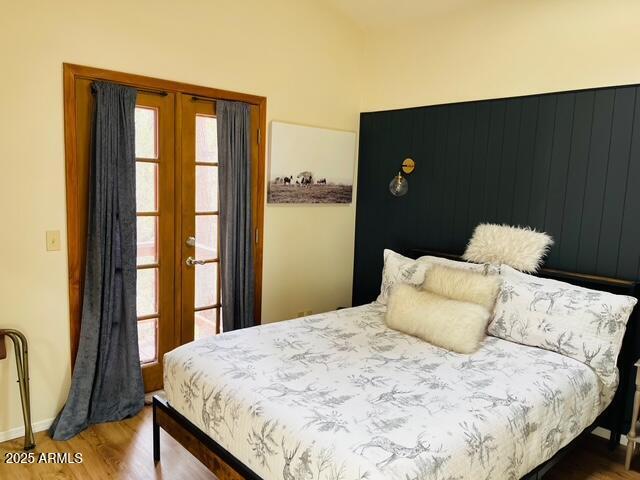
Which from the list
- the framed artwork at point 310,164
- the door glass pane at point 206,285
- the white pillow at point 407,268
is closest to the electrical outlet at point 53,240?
the door glass pane at point 206,285

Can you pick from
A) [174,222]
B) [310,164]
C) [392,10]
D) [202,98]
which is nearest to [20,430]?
[174,222]

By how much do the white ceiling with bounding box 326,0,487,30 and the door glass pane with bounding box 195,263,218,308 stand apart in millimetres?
2261

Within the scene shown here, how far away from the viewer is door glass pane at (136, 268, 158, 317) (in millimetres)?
3139

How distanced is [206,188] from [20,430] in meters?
1.79

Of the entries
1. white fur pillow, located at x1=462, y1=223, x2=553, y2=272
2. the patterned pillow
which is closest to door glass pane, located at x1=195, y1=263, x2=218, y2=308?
white fur pillow, located at x1=462, y1=223, x2=553, y2=272

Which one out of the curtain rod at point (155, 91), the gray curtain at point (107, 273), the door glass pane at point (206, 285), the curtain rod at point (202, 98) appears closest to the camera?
the gray curtain at point (107, 273)

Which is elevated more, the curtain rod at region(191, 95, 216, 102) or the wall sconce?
the curtain rod at region(191, 95, 216, 102)

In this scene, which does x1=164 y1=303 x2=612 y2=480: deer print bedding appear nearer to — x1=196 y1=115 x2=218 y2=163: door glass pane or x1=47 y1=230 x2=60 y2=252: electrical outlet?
x1=47 y1=230 x2=60 y2=252: electrical outlet

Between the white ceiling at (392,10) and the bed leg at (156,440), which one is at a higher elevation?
the white ceiling at (392,10)

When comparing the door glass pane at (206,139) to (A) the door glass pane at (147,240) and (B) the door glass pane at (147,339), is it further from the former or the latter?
(B) the door glass pane at (147,339)

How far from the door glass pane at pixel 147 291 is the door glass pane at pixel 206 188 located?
532 millimetres

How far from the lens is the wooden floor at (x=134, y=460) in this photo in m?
2.44

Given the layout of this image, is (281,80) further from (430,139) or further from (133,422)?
(133,422)

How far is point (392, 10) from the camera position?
3.72m
